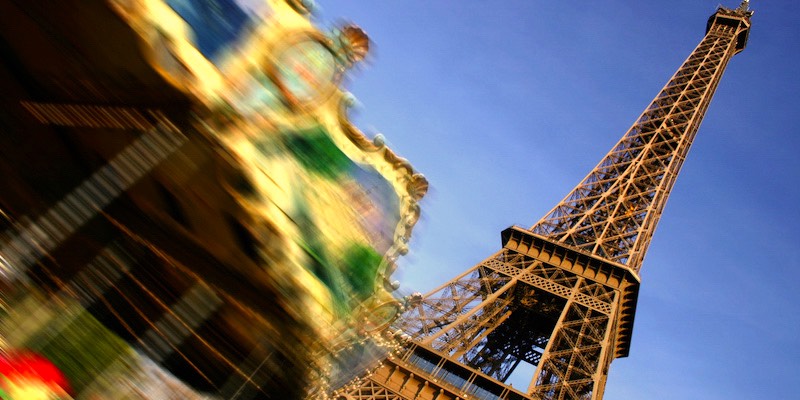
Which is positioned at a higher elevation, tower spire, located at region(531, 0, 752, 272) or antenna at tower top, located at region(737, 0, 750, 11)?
antenna at tower top, located at region(737, 0, 750, 11)

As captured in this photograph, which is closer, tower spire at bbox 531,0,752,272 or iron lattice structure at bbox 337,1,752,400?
iron lattice structure at bbox 337,1,752,400

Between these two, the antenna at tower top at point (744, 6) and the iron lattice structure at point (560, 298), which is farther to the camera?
the antenna at tower top at point (744, 6)

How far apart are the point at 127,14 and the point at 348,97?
7.23 feet

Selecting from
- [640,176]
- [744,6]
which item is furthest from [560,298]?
[744,6]

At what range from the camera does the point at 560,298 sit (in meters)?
23.3

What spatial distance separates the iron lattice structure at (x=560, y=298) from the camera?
1855 cm

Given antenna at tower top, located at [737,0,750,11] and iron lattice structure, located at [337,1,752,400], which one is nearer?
iron lattice structure, located at [337,1,752,400]

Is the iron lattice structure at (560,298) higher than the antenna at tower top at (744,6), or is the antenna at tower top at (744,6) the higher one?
the antenna at tower top at (744,6)

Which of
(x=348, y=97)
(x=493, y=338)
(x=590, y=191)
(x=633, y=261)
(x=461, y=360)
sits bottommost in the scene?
(x=348, y=97)

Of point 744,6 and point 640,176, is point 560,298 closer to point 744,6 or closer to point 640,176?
point 640,176

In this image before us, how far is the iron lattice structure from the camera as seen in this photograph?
1855 centimetres

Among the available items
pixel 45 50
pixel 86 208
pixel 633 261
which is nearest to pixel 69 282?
pixel 86 208

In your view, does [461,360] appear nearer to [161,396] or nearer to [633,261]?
[633,261]

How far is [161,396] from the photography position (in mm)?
5000
